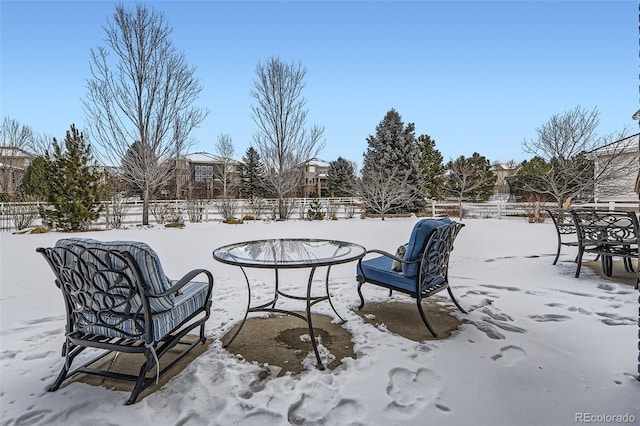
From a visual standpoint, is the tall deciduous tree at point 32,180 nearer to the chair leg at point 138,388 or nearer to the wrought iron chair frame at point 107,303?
the wrought iron chair frame at point 107,303

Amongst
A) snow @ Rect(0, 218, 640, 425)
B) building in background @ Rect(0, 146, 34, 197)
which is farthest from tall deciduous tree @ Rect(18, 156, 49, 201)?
snow @ Rect(0, 218, 640, 425)

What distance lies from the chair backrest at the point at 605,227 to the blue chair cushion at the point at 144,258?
5.02 metres

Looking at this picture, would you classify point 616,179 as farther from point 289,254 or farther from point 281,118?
point 289,254

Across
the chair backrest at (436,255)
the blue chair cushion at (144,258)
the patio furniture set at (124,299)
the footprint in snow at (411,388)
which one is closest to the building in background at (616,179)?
the chair backrest at (436,255)

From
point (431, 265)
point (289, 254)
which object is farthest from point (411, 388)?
point (289, 254)

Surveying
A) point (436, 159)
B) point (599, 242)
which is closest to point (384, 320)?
point (599, 242)

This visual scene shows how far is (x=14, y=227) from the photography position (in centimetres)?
1048

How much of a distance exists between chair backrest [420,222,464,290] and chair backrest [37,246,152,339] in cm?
216

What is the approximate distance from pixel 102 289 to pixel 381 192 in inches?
542

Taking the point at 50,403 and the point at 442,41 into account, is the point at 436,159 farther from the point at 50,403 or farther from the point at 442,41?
the point at 50,403

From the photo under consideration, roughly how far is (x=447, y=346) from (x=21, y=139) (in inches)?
1053

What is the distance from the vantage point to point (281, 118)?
1477 cm

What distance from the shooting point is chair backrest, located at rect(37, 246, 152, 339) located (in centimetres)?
186

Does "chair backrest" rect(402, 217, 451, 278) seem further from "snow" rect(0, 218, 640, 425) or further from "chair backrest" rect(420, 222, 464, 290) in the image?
"snow" rect(0, 218, 640, 425)
